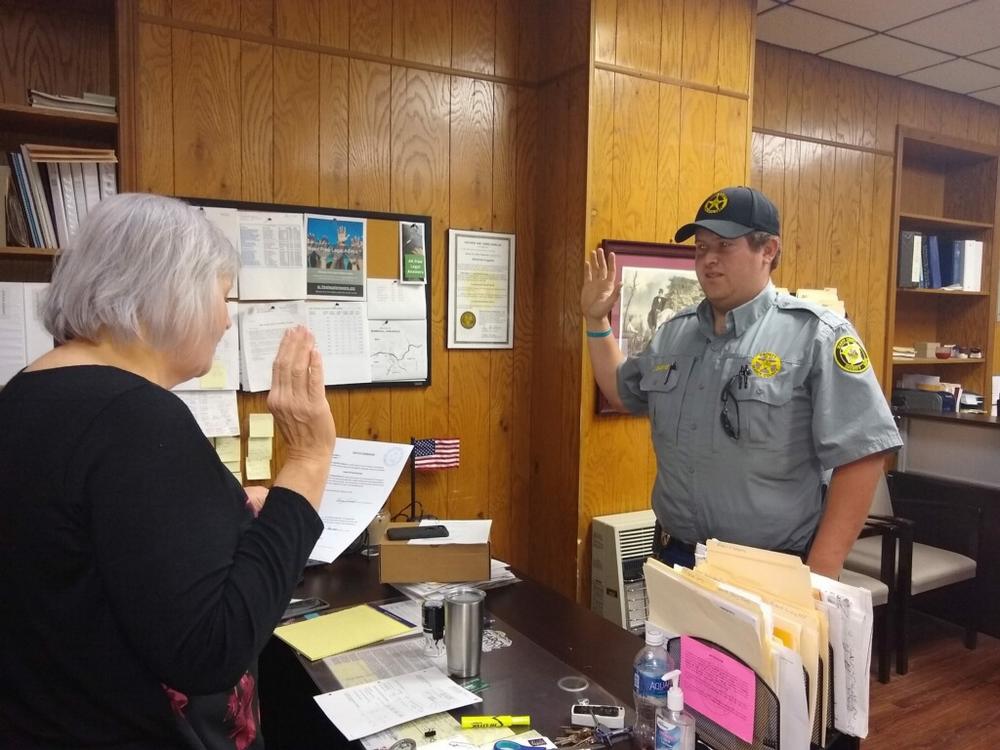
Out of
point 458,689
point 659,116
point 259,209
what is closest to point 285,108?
point 259,209

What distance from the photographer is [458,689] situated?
1.44m

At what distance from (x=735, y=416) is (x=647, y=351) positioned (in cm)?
41

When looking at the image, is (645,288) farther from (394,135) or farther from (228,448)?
(228,448)

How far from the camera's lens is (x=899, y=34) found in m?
3.54

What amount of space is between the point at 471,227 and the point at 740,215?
1238 mm

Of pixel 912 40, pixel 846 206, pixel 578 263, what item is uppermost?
pixel 912 40

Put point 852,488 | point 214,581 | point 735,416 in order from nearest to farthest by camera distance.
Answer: point 214,581 < point 852,488 < point 735,416

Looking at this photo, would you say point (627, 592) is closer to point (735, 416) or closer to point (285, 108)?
point (735, 416)

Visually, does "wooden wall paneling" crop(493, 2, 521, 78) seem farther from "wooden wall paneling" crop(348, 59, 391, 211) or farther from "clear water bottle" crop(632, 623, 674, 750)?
"clear water bottle" crop(632, 623, 674, 750)

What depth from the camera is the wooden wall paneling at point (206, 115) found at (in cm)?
234

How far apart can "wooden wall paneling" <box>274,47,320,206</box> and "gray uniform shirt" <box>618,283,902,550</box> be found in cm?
A: 143

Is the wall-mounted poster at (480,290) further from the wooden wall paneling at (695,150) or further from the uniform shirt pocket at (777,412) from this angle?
the uniform shirt pocket at (777,412)

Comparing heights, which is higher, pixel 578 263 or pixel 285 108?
pixel 285 108

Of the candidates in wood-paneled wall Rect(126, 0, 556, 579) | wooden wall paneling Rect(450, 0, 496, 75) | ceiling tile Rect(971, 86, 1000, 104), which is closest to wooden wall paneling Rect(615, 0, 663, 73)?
wood-paneled wall Rect(126, 0, 556, 579)
